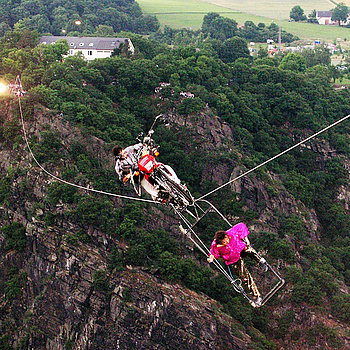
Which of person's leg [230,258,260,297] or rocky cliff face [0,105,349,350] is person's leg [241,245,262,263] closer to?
person's leg [230,258,260,297]

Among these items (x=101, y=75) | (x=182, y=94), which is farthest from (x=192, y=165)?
(x=101, y=75)

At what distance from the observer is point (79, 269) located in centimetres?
7575

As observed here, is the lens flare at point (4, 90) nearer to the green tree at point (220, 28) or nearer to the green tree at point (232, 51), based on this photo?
the green tree at point (232, 51)

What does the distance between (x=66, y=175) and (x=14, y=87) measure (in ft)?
58.5

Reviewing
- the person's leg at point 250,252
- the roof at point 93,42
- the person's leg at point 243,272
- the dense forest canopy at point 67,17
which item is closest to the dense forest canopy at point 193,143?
the roof at point 93,42

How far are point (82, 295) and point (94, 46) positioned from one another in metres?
59.2

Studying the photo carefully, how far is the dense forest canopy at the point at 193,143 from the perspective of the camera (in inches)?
3002

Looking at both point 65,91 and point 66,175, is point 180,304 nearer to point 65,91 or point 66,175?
point 66,175

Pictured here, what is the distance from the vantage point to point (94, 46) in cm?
12181

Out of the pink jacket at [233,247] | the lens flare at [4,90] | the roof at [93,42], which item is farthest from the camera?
the roof at [93,42]

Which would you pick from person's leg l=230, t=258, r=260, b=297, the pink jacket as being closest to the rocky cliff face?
person's leg l=230, t=258, r=260, b=297

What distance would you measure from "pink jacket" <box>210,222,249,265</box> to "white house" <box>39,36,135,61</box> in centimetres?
9275

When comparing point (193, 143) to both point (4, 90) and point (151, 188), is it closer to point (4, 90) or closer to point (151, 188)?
point (4, 90)

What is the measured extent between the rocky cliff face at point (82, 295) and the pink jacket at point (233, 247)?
44.8m
